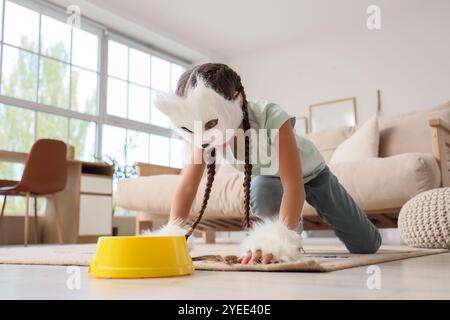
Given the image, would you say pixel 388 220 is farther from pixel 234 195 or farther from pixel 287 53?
pixel 287 53

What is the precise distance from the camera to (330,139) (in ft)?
10.7

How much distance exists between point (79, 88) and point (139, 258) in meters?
4.04

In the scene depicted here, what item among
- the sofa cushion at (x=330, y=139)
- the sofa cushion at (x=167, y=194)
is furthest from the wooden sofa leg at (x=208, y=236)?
the sofa cushion at (x=330, y=139)

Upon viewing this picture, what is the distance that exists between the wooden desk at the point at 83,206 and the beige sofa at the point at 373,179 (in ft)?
2.22

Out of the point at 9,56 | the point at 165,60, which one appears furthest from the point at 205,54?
the point at 9,56

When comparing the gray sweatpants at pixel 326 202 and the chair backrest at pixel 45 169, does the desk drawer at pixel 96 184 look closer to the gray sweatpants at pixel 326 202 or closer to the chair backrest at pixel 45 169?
the chair backrest at pixel 45 169

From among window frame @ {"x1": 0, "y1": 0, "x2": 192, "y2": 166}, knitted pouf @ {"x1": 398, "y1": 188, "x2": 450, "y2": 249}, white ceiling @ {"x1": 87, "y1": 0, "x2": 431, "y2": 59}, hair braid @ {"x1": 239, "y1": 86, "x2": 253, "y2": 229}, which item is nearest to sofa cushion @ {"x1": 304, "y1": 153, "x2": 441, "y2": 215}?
knitted pouf @ {"x1": 398, "y1": 188, "x2": 450, "y2": 249}

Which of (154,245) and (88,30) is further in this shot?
(88,30)

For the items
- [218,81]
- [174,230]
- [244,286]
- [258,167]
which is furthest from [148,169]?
[244,286]

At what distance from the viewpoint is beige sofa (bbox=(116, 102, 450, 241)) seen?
2115mm

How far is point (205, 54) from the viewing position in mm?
5742

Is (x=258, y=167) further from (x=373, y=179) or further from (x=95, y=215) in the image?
(x=95, y=215)

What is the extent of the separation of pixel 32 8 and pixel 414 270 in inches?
166
